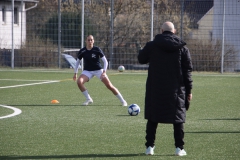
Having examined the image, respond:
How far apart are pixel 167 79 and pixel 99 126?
10.5ft

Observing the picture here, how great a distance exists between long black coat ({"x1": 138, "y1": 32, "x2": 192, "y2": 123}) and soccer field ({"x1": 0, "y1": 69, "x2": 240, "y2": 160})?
0.59 m

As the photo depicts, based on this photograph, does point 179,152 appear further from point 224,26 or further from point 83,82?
point 224,26

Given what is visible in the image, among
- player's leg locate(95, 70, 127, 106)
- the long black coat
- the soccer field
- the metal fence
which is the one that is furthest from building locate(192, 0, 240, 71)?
the long black coat

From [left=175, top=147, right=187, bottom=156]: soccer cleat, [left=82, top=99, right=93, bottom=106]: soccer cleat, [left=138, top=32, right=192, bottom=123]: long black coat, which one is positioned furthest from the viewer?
[left=82, top=99, right=93, bottom=106]: soccer cleat

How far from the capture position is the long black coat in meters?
7.64

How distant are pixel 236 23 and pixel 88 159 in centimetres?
2131

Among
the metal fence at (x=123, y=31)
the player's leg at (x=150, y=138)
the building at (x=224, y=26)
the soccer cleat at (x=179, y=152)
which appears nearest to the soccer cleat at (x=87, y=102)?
the player's leg at (x=150, y=138)

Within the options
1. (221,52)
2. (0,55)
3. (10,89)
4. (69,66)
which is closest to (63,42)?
(69,66)

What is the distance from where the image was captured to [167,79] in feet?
25.3

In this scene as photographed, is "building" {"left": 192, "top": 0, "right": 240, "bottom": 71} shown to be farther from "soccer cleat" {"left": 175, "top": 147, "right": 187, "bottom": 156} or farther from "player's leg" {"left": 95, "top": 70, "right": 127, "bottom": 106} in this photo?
"soccer cleat" {"left": 175, "top": 147, "right": 187, "bottom": 156}

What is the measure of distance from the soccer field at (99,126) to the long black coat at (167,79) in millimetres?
586

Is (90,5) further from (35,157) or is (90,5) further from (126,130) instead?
(35,157)

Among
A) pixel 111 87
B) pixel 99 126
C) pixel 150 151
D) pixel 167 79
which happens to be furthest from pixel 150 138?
pixel 111 87

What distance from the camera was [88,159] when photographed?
7.50 meters
